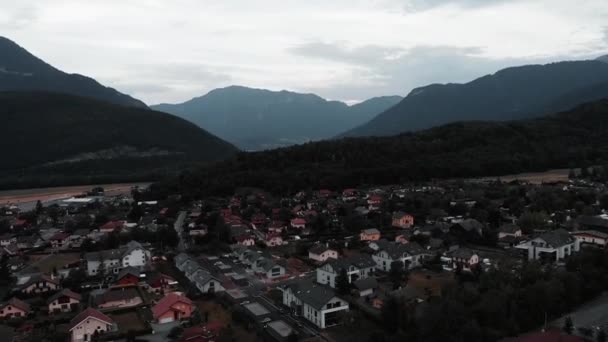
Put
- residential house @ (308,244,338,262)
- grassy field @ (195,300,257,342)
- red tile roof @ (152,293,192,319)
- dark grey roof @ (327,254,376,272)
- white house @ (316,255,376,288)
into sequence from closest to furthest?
grassy field @ (195,300,257,342) < red tile roof @ (152,293,192,319) < white house @ (316,255,376,288) < dark grey roof @ (327,254,376,272) < residential house @ (308,244,338,262)

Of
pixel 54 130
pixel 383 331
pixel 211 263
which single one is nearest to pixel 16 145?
pixel 54 130

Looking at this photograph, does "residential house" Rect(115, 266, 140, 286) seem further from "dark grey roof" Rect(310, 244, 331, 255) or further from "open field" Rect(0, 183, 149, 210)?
"open field" Rect(0, 183, 149, 210)

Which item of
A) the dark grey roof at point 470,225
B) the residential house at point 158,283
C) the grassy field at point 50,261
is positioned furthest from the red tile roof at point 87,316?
the dark grey roof at point 470,225

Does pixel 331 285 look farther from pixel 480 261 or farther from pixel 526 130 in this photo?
pixel 526 130

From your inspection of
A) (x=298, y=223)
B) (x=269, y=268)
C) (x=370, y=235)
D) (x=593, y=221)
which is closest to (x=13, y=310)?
(x=269, y=268)

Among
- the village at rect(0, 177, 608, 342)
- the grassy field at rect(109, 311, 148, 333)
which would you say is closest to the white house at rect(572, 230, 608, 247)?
the village at rect(0, 177, 608, 342)
